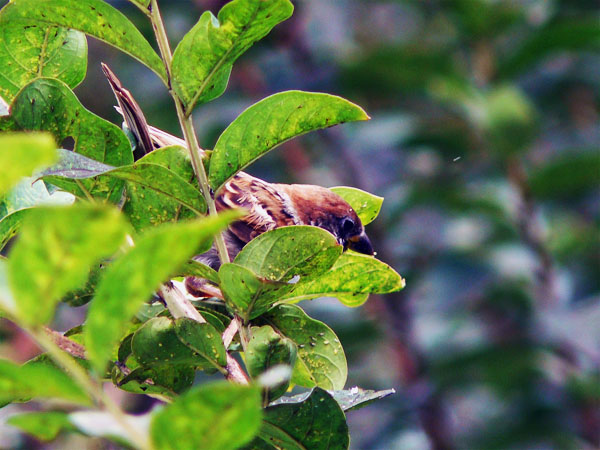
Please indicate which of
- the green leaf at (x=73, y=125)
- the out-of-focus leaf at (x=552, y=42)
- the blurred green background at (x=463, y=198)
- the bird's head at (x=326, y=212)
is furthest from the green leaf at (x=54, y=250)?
the out-of-focus leaf at (x=552, y=42)

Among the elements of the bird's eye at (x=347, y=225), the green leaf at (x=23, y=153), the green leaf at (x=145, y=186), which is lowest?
the bird's eye at (x=347, y=225)


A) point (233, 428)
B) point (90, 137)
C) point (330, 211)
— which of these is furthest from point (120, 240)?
→ point (330, 211)


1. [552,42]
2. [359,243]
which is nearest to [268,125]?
[359,243]

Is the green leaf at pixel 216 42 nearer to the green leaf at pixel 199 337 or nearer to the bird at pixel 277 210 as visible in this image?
the green leaf at pixel 199 337

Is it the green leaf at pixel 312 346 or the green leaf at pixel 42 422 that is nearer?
the green leaf at pixel 42 422

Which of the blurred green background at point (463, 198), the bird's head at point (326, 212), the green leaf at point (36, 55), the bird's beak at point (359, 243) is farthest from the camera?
the blurred green background at point (463, 198)

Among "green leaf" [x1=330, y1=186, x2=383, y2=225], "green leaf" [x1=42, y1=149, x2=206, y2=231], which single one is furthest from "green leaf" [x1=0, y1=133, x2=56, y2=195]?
"green leaf" [x1=330, y1=186, x2=383, y2=225]
